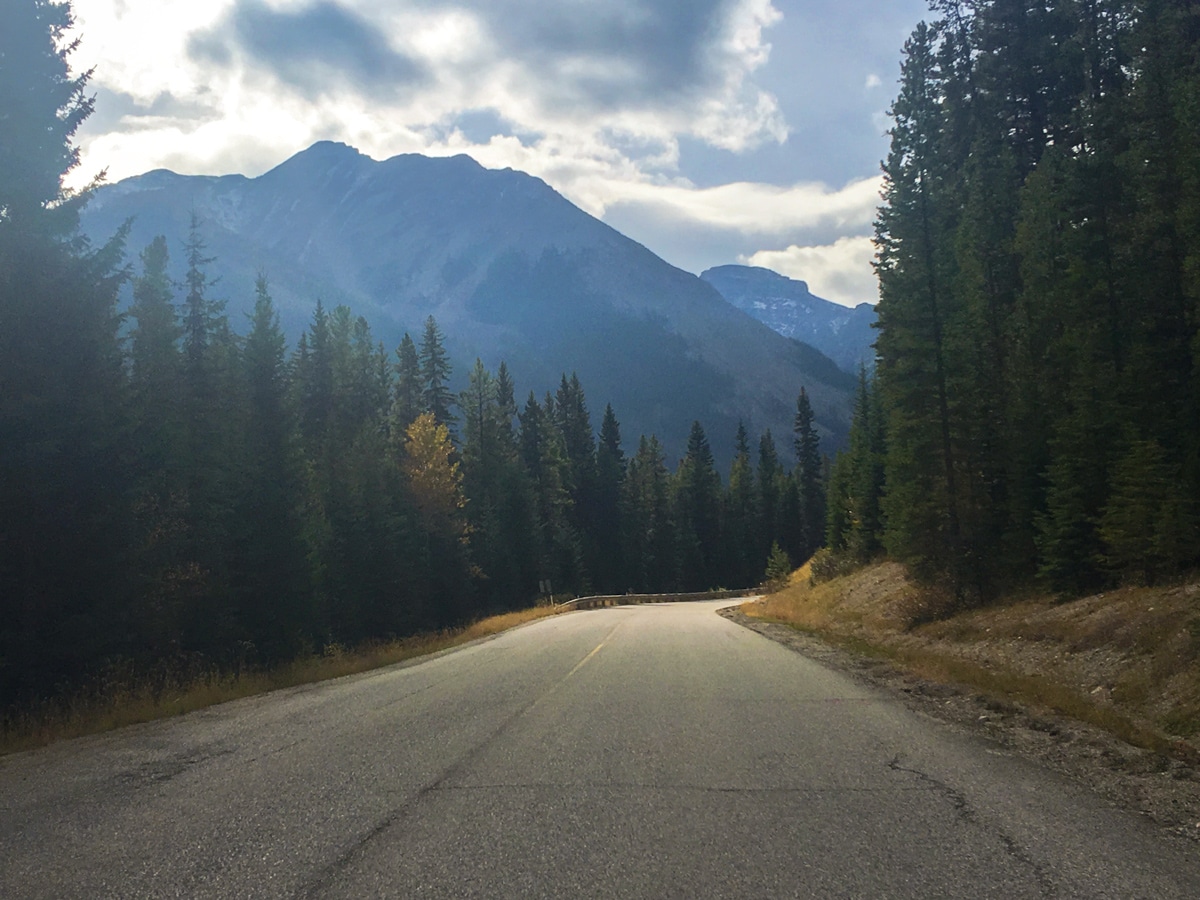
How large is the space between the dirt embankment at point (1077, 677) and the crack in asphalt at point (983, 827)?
4.33 feet

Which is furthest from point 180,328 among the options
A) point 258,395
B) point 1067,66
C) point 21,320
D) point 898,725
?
point 1067,66

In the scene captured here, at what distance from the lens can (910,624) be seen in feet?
76.4

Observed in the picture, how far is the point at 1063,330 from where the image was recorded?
81.5 ft

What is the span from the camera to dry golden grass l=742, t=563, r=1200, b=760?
9.77 metres

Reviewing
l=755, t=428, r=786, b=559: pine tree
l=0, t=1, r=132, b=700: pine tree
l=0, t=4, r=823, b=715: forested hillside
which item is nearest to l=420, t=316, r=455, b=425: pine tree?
l=0, t=4, r=823, b=715: forested hillside

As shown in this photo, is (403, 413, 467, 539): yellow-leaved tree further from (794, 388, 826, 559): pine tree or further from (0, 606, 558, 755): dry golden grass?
(794, 388, 826, 559): pine tree

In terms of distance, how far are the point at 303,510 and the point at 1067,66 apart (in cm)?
3769

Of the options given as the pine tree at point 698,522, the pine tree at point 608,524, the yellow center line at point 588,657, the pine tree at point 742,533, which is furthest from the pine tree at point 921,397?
the pine tree at point 742,533

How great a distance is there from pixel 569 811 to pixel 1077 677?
1025 centimetres

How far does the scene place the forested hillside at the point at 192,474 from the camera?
15266mm

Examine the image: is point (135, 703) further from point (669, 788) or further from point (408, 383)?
point (408, 383)

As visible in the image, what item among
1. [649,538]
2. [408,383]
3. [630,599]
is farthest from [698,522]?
[408,383]

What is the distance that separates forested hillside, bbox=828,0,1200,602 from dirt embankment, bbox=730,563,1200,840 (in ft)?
6.55

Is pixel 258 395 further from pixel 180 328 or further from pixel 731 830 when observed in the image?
pixel 731 830
